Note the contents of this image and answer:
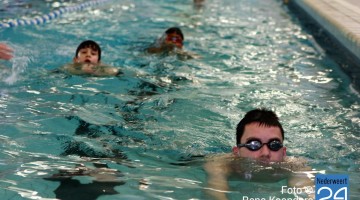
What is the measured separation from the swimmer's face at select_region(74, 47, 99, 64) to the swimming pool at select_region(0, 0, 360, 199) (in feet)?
1.21

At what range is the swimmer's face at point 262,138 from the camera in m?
3.17

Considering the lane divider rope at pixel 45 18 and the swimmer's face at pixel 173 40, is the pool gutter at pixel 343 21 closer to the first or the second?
the swimmer's face at pixel 173 40

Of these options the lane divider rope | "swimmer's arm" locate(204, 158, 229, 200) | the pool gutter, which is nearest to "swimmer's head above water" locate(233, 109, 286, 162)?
"swimmer's arm" locate(204, 158, 229, 200)

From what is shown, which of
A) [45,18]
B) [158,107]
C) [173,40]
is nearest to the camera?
[158,107]

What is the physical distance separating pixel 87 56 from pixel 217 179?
330cm

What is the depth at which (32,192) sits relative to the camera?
9.75ft

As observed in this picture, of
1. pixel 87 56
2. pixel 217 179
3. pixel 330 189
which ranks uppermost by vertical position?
pixel 87 56

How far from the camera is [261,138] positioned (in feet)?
10.4

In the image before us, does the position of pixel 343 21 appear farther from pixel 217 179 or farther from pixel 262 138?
pixel 217 179

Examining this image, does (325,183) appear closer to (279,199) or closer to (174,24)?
(279,199)

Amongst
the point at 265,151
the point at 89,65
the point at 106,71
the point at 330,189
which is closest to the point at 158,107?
the point at 106,71

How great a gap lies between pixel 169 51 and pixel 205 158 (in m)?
3.71

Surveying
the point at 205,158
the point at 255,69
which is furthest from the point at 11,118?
the point at 255,69

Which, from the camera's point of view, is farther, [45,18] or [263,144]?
[45,18]
